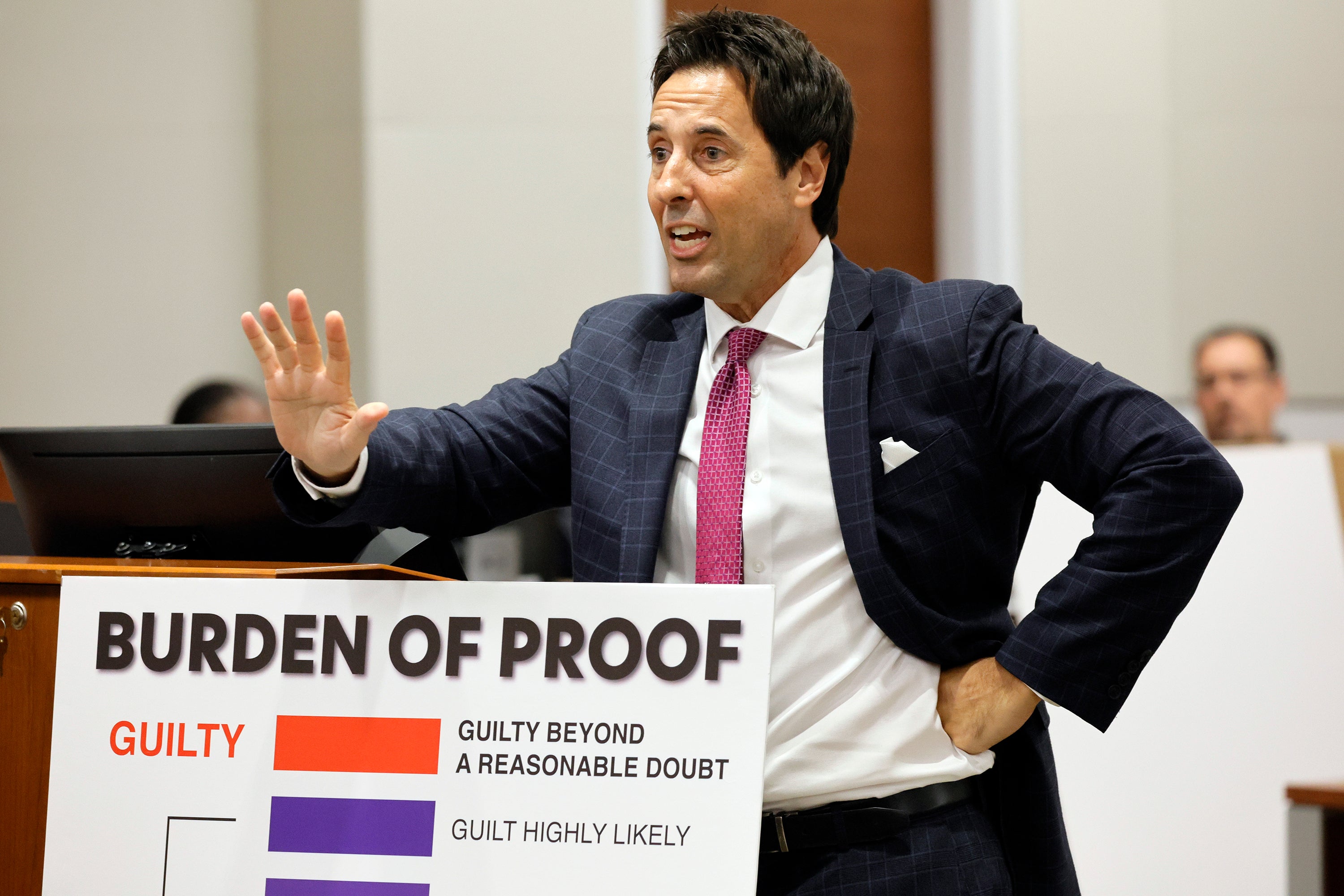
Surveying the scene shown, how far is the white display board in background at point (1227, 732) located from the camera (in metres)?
2.34

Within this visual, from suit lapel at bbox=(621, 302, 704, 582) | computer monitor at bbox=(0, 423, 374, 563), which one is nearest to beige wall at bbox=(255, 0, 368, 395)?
computer monitor at bbox=(0, 423, 374, 563)

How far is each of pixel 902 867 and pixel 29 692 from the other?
100 centimetres

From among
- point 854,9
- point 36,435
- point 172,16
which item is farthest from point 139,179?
point 36,435

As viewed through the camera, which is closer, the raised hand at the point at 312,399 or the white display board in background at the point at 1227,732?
the raised hand at the point at 312,399

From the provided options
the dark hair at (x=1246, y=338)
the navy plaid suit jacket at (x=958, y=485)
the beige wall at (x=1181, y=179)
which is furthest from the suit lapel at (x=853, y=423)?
the dark hair at (x=1246, y=338)

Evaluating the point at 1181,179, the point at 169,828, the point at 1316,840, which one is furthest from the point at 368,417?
the point at 1181,179

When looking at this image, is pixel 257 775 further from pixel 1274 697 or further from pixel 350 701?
pixel 1274 697

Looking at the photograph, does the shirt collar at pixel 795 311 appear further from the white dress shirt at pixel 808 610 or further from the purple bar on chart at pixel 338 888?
the purple bar on chart at pixel 338 888

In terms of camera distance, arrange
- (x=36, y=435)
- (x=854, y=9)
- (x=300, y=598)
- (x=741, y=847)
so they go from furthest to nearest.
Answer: (x=854, y=9) → (x=36, y=435) → (x=300, y=598) → (x=741, y=847)

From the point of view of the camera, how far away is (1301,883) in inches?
47.3

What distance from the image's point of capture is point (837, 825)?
1.32 meters

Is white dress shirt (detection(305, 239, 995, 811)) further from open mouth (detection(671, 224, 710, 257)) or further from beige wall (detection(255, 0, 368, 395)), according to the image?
beige wall (detection(255, 0, 368, 395))

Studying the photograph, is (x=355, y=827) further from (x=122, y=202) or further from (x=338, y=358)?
(x=122, y=202)

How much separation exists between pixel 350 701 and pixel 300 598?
12 cm
